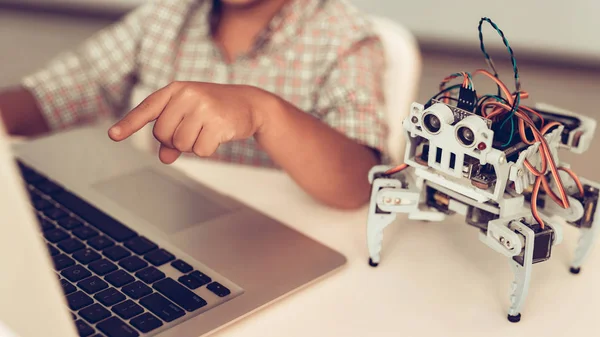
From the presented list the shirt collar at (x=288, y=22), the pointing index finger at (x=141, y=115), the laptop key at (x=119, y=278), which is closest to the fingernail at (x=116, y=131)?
the pointing index finger at (x=141, y=115)

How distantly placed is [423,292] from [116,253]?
0.23m

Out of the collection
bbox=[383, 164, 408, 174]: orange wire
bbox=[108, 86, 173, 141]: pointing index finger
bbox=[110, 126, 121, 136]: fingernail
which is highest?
bbox=[108, 86, 173, 141]: pointing index finger

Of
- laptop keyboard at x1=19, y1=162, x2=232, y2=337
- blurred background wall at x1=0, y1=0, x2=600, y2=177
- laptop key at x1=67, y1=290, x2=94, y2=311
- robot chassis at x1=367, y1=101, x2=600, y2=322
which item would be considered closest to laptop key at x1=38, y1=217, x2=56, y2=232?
laptop keyboard at x1=19, y1=162, x2=232, y2=337

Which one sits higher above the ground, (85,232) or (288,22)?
(288,22)

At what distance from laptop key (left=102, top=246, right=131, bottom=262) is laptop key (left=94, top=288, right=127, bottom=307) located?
42mm

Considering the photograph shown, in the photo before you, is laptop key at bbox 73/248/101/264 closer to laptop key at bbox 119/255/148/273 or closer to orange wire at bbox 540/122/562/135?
laptop key at bbox 119/255/148/273

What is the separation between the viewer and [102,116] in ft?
2.86

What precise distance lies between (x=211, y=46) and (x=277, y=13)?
0.10 m

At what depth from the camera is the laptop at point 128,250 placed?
0.27m

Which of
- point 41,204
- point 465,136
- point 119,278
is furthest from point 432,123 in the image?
point 41,204

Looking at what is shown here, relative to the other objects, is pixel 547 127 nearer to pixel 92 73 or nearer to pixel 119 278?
pixel 119 278

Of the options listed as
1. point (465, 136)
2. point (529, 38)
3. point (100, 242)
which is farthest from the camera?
point (529, 38)

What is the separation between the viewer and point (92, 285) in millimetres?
417

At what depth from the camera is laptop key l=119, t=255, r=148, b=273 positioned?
44cm
